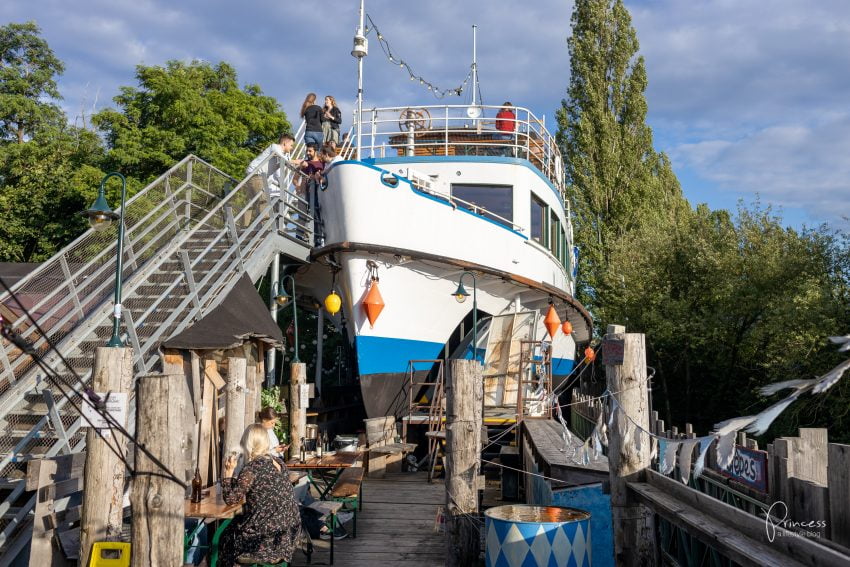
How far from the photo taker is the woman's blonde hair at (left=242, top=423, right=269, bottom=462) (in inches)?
192

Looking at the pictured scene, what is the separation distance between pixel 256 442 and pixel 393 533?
3.65 meters

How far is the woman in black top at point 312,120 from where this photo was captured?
13.6 metres

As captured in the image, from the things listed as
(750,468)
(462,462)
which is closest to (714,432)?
(750,468)

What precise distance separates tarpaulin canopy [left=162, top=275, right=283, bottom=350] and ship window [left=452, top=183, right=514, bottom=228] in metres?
5.24

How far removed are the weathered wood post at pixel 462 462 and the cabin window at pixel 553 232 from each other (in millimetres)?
9637

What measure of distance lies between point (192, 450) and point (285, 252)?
500 centimetres

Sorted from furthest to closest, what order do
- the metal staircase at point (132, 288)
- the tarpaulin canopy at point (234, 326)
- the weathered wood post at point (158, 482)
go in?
the tarpaulin canopy at point (234, 326)
the metal staircase at point (132, 288)
the weathered wood post at point (158, 482)

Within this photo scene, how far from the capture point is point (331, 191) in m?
12.6

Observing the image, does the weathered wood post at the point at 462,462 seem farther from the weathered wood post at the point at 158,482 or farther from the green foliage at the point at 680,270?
the green foliage at the point at 680,270

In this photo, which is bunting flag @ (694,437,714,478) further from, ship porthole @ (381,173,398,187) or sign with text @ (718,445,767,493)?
ship porthole @ (381,173,398,187)

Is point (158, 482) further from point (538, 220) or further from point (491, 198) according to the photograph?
point (538, 220)

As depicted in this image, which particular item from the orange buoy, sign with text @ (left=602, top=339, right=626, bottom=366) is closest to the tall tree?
the orange buoy

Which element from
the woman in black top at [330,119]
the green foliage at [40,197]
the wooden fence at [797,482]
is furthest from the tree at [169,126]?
the wooden fence at [797,482]

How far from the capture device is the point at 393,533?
316 inches
